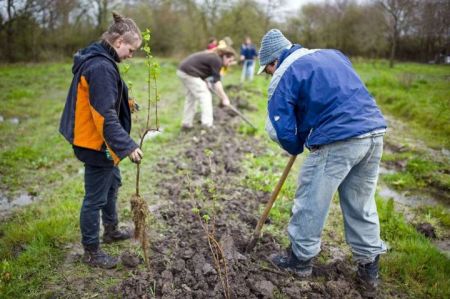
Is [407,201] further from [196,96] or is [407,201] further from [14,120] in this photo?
[14,120]

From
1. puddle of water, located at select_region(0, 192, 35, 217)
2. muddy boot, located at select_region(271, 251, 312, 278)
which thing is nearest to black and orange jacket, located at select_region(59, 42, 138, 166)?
muddy boot, located at select_region(271, 251, 312, 278)

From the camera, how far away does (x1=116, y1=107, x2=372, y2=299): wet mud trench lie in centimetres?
301

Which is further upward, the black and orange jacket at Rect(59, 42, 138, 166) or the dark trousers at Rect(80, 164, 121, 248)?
the black and orange jacket at Rect(59, 42, 138, 166)

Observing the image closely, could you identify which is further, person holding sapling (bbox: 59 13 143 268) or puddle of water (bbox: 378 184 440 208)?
puddle of water (bbox: 378 184 440 208)

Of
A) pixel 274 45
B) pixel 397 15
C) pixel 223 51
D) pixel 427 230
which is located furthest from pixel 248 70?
pixel 274 45

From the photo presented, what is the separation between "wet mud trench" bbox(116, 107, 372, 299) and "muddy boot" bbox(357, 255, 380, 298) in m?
0.08

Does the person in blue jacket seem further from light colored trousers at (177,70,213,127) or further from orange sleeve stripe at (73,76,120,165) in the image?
light colored trousers at (177,70,213,127)

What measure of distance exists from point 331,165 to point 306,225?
1.86 feet

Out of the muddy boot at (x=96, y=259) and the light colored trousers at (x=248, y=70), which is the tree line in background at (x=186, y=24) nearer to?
the light colored trousers at (x=248, y=70)

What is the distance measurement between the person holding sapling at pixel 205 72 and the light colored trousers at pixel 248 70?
902 cm

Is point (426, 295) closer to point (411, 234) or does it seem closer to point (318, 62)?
point (411, 234)

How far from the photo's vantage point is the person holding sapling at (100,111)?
2.88 metres

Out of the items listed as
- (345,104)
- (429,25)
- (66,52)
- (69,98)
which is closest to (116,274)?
(69,98)

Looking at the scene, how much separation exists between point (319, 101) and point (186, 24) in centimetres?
2600
